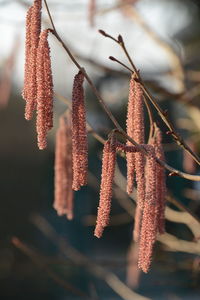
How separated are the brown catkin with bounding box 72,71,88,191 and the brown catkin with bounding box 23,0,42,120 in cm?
9

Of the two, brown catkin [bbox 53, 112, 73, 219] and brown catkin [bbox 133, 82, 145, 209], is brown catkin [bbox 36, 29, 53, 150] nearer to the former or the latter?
brown catkin [bbox 133, 82, 145, 209]

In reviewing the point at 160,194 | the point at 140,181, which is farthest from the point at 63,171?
the point at 140,181

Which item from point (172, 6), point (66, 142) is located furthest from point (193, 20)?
point (66, 142)

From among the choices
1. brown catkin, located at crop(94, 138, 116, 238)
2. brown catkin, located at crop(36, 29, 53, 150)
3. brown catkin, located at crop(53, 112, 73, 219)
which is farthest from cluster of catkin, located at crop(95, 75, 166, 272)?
brown catkin, located at crop(53, 112, 73, 219)

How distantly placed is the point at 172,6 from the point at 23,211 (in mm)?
3608

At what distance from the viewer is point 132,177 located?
152 centimetres

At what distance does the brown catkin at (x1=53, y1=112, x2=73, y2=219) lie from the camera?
2.15 m

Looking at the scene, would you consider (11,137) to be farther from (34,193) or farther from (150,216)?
(150,216)

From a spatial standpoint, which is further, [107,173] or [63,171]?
[63,171]

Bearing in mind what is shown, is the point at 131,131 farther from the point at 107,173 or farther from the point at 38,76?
the point at 38,76

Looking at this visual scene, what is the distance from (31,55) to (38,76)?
0.08 meters

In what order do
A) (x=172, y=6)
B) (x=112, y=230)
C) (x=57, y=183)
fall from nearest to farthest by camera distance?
(x=57, y=183)
(x=172, y=6)
(x=112, y=230)

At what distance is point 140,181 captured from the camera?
1490mm

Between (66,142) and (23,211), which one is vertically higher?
(66,142)
